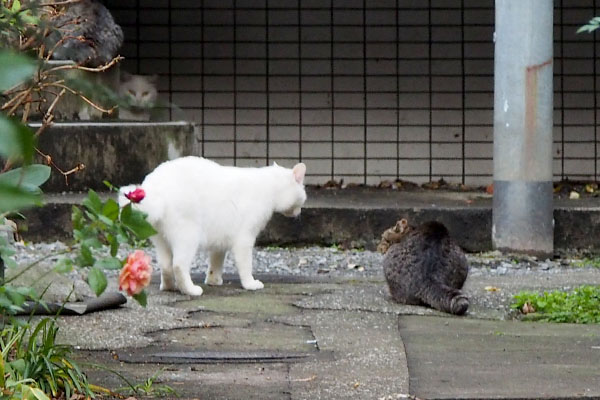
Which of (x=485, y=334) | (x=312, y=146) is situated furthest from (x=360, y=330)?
(x=312, y=146)

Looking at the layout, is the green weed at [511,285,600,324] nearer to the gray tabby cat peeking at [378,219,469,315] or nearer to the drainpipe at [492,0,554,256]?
the gray tabby cat peeking at [378,219,469,315]

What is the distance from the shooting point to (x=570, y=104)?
9.09m

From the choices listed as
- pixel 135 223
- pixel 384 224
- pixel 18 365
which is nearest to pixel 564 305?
pixel 384 224

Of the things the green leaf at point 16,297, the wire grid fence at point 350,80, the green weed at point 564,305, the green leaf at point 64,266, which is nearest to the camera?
the green leaf at point 64,266

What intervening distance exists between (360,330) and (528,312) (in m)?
0.96

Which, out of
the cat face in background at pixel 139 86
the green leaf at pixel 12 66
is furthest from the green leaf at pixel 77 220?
the cat face in background at pixel 139 86

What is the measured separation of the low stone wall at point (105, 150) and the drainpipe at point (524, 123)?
7.99 feet

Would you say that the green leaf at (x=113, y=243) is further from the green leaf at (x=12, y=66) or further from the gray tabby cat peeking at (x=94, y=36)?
the gray tabby cat peeking at (x=94, y=36)

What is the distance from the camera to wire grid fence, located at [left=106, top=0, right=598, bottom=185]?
9070 millimetres

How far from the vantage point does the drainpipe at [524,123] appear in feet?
21.1

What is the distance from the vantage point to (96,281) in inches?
84.3

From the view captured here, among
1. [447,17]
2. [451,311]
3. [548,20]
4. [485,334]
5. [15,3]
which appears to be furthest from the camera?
[447,17]

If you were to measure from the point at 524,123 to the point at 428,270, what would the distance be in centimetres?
217

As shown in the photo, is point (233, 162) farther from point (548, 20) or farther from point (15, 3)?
point (15, 3)
